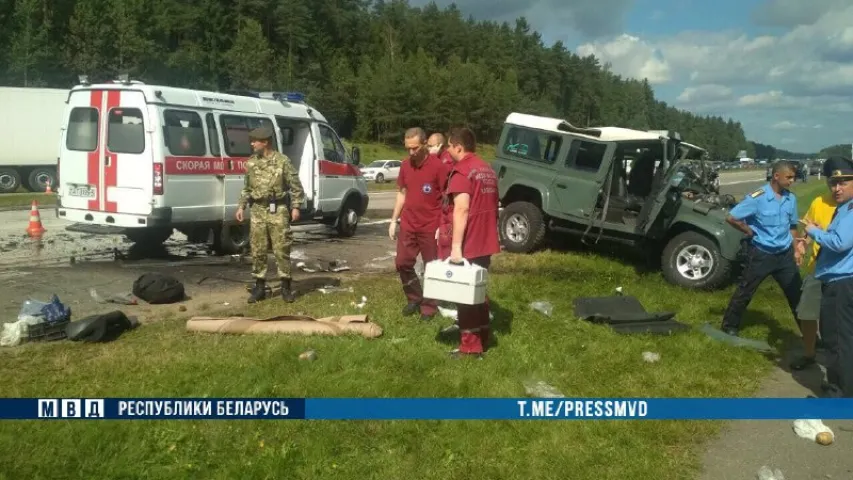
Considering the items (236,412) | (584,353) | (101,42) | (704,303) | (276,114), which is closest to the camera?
(236,412)

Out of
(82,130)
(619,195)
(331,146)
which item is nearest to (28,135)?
(331,146)

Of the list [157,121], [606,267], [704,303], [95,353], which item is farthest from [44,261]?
[704,303]

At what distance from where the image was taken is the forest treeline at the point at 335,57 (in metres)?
60.2

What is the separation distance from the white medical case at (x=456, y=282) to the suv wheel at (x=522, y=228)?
19.8ft

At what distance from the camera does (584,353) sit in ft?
20.7

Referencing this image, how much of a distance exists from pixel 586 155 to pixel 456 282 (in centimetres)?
624

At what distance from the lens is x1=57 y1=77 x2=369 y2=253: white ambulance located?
9914 mm

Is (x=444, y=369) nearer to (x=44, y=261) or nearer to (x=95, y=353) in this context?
(x=95, y=353)

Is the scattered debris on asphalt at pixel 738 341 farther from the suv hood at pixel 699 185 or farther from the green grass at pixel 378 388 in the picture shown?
the suv hood at pixel 699 185

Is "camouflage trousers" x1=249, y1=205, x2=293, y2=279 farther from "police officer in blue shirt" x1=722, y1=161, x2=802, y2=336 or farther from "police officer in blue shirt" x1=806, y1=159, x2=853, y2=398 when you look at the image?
"police officer in blue shirt" x1=806, y1=159, x2=853, y2=398

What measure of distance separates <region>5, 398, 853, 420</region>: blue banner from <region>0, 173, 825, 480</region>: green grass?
72 cm

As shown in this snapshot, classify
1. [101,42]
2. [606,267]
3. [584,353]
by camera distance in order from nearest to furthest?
1. [584,353]
2. [606,267]
3. [101,42]

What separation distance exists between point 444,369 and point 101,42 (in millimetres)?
63839

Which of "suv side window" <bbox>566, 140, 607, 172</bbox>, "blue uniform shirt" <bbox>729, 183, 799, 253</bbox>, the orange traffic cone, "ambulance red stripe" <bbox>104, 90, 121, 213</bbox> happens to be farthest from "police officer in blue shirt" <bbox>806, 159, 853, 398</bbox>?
the orange traffic cone
